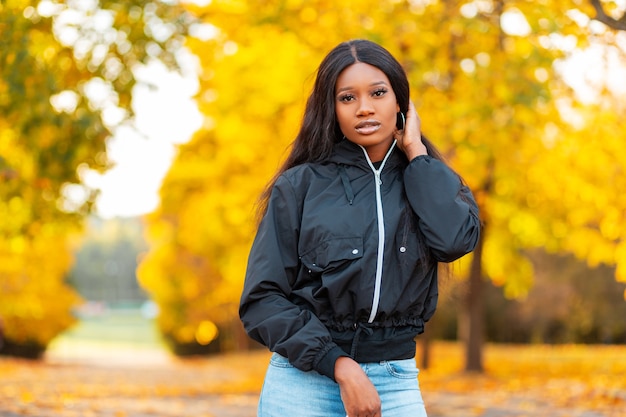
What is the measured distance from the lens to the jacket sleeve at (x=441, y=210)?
248 centimetres

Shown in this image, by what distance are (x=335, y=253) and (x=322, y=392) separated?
385 mm

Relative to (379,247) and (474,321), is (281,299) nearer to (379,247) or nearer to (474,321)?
(379,247)

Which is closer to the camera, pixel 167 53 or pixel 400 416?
pixel 400 416

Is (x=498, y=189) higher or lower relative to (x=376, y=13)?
lower

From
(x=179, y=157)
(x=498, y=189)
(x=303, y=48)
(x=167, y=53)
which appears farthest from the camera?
(x=179, y=157)

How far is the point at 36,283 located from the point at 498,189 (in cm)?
2056

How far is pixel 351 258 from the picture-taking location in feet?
7.91

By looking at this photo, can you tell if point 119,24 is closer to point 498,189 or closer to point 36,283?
point 498,189

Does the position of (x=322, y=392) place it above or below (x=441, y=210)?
below

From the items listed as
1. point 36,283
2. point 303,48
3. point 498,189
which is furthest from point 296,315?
point 36,283

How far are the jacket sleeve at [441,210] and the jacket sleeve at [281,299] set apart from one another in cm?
34

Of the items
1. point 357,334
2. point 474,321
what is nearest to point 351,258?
point 357,334

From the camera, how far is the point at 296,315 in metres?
2.37

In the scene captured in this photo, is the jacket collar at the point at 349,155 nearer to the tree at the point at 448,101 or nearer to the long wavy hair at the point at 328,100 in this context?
the long wavy hair at the point at 328,100
